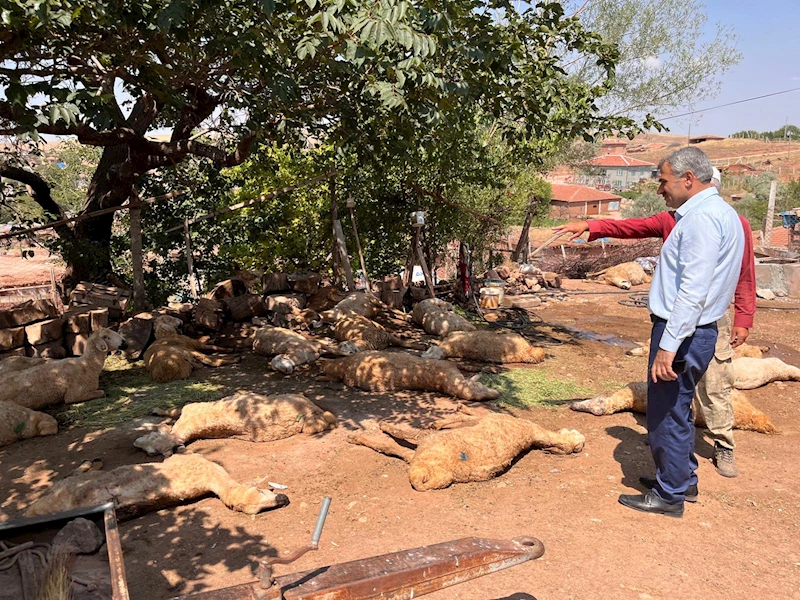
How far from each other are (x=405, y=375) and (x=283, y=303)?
3.41 meters

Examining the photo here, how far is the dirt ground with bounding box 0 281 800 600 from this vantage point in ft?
9.82

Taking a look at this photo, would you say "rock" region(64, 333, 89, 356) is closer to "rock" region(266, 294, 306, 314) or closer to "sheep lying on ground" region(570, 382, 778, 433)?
"rock" region(266, 294, 306, 314)

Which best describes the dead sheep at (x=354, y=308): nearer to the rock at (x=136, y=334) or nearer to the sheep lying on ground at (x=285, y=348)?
the sheep lying on ground at (x=285, y=348)

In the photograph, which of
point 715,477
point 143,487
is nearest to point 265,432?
point 143,487

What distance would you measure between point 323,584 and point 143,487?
240cm

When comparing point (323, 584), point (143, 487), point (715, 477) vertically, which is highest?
point (323, 584)

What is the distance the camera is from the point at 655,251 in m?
16.9

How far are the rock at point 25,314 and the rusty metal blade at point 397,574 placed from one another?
6689 mm

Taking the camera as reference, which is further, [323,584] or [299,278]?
[299,278]

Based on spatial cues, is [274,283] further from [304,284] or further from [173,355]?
[173,355]

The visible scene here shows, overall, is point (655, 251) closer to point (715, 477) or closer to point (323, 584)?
point (715, 477)

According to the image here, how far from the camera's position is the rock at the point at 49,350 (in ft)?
22.6

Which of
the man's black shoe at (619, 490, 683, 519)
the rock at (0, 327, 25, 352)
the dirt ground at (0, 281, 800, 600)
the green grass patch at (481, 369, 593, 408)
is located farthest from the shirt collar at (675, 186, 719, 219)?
the rock at (0, 327, 25, 352)

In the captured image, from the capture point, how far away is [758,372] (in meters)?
6.21
